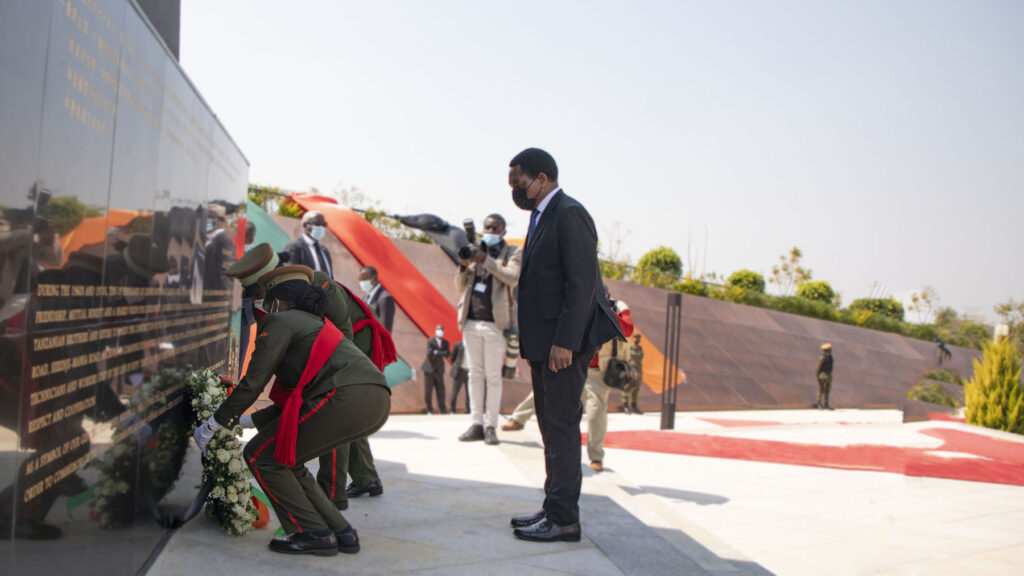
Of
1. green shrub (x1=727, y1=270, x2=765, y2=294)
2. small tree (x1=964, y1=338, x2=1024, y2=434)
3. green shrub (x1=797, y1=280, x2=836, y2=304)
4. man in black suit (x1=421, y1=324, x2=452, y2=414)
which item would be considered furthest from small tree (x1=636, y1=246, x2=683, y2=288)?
man in black suit (x1=421, y1=324, x2=452, y2=414)

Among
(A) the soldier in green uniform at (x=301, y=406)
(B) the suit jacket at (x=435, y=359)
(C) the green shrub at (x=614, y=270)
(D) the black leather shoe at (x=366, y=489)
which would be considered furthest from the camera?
(C) the green shrub at (x=614, y=270)

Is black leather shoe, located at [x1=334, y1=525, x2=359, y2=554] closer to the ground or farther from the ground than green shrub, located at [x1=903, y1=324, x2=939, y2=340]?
closer to the ground

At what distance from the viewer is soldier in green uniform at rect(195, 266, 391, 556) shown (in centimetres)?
341

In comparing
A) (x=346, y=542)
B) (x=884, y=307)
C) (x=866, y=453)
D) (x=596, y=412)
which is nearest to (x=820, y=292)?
(x=884, y=307)

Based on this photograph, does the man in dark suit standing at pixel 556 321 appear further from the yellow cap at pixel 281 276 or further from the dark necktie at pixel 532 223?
the yellow cap at pixel 281 276

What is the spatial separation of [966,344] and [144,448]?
3459 cm

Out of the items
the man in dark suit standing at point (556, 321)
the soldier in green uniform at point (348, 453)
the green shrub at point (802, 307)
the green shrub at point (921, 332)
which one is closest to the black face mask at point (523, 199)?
the man in dark suit standing at point (556, 321)

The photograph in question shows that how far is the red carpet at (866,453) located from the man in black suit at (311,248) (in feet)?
12.9

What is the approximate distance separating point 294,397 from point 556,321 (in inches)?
55.4

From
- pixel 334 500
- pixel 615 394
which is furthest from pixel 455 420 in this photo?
pixel 615 394

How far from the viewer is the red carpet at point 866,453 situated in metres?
7.99

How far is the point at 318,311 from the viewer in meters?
3.62

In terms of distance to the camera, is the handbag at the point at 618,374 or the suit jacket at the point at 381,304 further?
the suit jacket at the point at 381,304

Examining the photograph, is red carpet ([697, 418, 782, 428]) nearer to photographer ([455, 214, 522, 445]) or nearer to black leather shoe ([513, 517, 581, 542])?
photographer ([455, 214, 522, 445])
